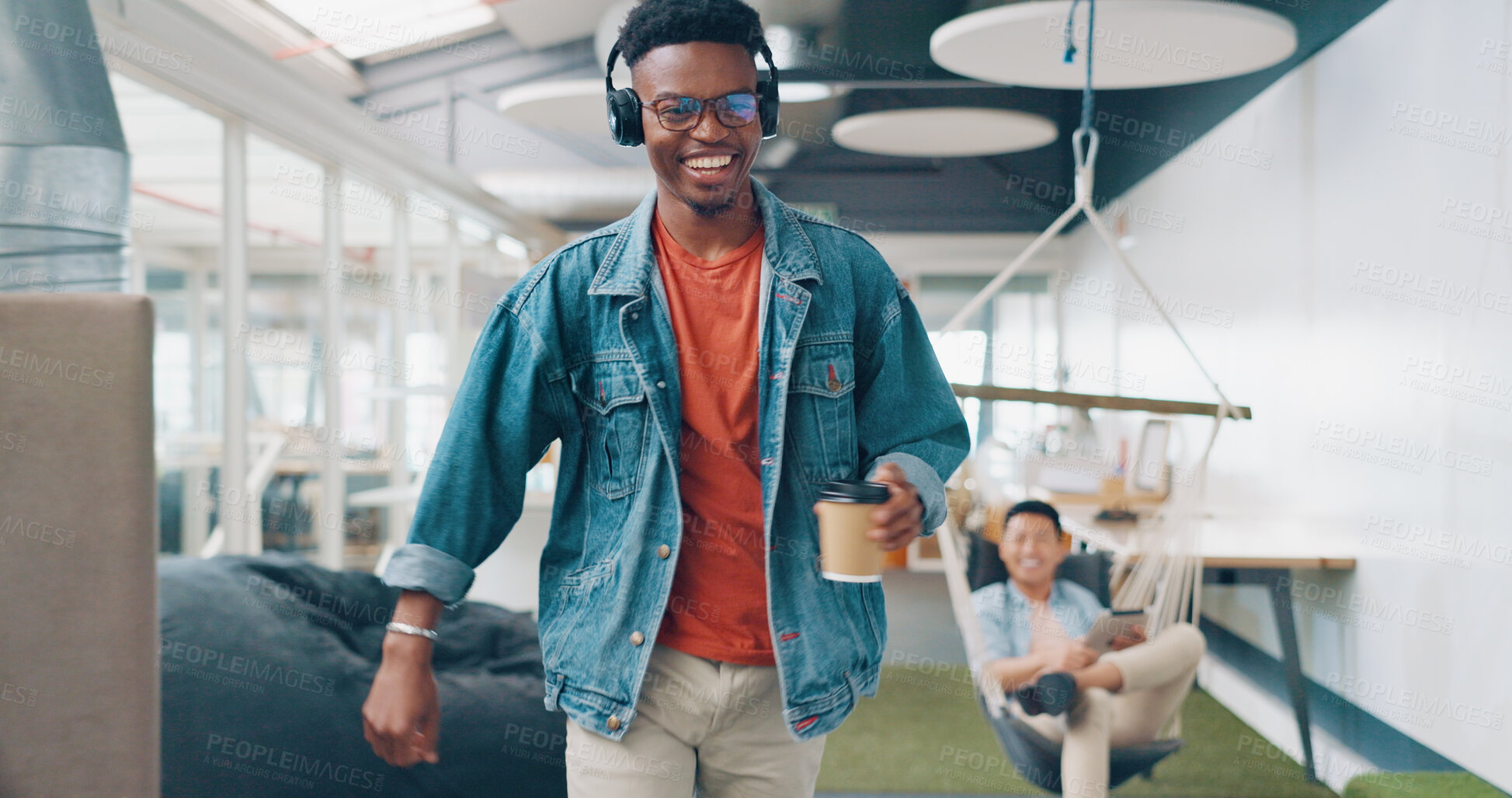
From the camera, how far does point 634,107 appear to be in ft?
3.87

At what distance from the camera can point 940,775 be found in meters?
3.12

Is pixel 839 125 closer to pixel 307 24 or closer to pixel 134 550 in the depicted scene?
pixel 307 24

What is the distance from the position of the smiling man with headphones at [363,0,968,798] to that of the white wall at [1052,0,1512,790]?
184 cm

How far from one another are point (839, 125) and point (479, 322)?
245cm

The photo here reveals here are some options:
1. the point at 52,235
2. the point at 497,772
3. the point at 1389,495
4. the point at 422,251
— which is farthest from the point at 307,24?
the point at 1389,495

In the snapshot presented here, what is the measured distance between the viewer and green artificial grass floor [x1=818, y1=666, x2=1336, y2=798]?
3.00 meters

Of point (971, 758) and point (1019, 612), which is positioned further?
point (971, 758)

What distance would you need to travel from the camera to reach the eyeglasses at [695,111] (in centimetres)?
110
